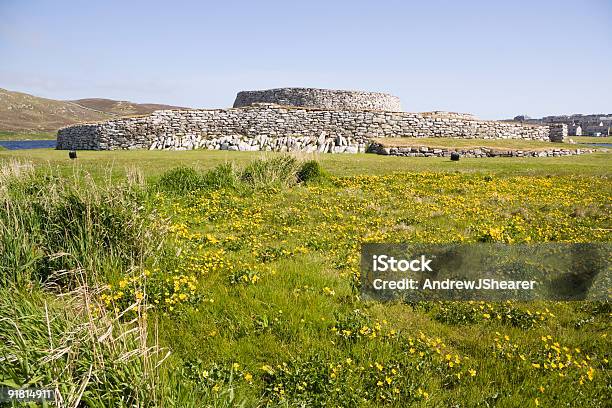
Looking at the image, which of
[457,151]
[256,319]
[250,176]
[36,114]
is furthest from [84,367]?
[36,114]

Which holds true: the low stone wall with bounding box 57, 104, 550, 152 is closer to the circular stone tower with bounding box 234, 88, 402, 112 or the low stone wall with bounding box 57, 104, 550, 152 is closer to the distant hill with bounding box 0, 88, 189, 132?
the circular stone tower with bounding box 234, 88, 402, 112

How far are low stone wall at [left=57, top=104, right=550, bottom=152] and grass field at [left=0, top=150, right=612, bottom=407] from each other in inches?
1041

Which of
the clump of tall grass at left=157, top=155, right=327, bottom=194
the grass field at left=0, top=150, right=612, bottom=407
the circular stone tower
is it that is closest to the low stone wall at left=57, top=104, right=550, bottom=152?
the circular stone tower

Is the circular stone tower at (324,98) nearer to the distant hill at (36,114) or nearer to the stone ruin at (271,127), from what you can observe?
the stone ruin at (271,127)

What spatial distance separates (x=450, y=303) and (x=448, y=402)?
6.64ft

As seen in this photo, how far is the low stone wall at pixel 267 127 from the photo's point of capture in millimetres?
34094

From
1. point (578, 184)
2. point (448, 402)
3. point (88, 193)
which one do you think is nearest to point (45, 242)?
point (88, 193)

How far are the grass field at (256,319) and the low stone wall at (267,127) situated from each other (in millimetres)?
26446

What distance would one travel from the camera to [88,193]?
5824 millimetres

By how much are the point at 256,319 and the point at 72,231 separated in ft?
11.1

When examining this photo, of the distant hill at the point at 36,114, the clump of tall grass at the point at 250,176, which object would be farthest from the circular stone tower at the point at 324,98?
the distant hill at the point at 36,114

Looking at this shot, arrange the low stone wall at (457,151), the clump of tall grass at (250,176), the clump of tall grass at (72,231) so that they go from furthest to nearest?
the low stone wall at (457,151)
the clump of tall grass at (250,176)
the clump of tall grass at (72,231)

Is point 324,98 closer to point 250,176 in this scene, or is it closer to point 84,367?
point 250,176

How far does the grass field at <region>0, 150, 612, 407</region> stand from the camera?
3.18 metres
